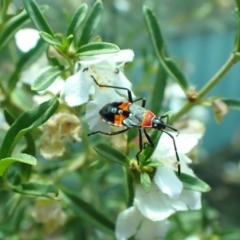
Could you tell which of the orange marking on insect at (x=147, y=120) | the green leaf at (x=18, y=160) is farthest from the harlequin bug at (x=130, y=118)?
the green leaf at (x=18, y=160)

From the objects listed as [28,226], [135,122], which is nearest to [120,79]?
[135,122]

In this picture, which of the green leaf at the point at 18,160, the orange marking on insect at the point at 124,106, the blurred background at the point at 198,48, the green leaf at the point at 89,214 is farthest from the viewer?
the blurred background at the point at 198,48

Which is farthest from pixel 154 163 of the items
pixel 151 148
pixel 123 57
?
pixel 123 57

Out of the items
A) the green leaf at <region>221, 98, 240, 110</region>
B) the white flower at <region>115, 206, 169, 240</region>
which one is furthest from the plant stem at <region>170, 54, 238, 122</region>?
the white flower at <region>115, 206, 169, 240</region>

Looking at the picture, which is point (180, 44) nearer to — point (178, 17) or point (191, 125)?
point (178, 17)

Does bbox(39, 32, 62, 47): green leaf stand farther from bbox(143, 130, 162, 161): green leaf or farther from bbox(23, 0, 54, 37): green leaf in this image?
bbox(143, 130, 162, 161): green leaf

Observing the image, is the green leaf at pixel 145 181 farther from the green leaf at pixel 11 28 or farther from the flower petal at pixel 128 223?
the green leaf at pixel 11 28
